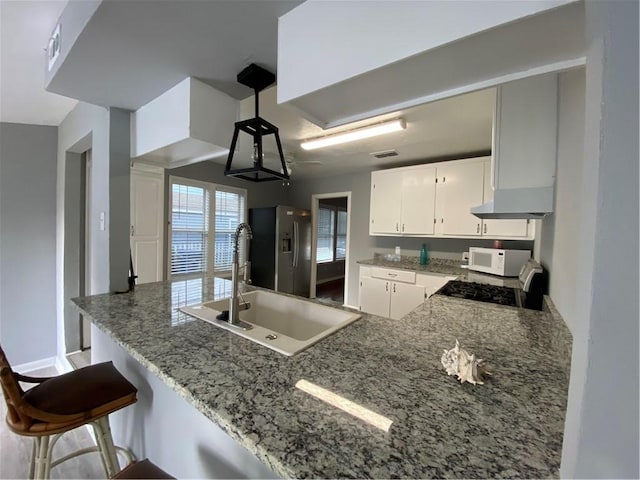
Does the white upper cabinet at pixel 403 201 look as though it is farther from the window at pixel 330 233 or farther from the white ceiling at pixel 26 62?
the white ceiling at pixel 26 62

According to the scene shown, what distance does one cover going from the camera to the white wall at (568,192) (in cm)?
104

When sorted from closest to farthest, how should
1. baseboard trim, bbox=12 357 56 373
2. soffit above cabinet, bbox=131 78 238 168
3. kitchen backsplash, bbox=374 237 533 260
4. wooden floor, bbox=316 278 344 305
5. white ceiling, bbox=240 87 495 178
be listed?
soffit above cabinet, bbox=131 78 238 168, white ceiling, bbox=240 87 495 178, baseboard trim, bbox=12 357 56 373, kitchen backsplash, bbox=374 237 533 260, wooden floor, bbox=316 278 344 305

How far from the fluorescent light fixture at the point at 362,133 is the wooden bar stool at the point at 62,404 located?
104 inches

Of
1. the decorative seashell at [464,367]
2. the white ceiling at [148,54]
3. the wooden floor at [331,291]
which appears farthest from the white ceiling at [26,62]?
the wooden floor at [331,291]

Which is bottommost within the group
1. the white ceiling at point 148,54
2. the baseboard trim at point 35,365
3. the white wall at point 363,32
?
the baseboard trim at point 35,365

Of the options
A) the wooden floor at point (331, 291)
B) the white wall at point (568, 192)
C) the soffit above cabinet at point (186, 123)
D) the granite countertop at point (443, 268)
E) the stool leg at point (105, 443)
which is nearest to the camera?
the white wall at point (568, 192)

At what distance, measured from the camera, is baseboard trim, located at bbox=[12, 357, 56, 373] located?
2764 millimetres

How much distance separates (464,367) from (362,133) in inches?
92.8

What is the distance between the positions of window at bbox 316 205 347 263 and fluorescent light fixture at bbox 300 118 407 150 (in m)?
3.91

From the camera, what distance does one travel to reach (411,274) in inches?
132

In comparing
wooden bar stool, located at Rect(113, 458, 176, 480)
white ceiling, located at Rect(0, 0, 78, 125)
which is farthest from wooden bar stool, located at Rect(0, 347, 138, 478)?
white ceiling, located at Rect(0, 0, 78, 125)

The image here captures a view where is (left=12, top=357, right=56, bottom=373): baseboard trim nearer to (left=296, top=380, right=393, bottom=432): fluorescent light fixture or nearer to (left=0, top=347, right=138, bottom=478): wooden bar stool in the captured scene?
(left=0, top=347, right=138, bottom=478): wooden bar stool

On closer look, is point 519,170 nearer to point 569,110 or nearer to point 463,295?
point 569,110

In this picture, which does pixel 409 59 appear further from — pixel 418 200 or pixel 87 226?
pixel 87 226
